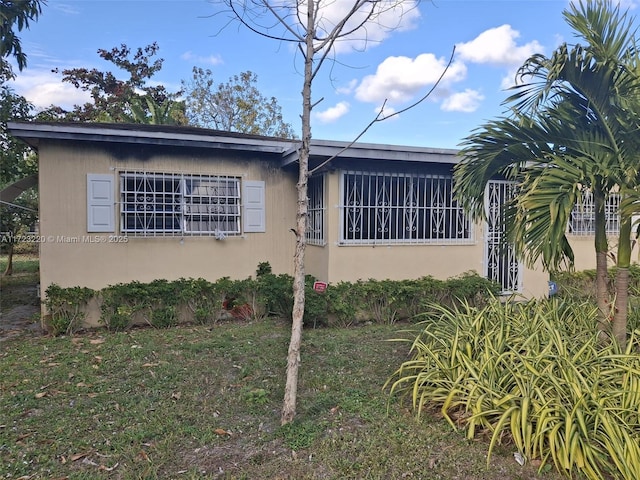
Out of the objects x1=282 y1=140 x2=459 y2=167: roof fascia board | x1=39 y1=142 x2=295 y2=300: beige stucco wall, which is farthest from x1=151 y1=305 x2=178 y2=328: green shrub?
x1=282 y1=140 x2=459 y2=167: roof fascia board

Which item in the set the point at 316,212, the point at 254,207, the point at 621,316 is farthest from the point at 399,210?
the point at 621,316

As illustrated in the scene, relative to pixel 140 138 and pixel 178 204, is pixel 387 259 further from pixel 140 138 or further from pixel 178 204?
pixel 140 138

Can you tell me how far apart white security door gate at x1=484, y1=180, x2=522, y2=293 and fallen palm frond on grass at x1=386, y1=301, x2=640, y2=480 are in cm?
395

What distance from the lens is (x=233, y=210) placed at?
7.42 meters

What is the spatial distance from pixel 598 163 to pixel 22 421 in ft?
17.8

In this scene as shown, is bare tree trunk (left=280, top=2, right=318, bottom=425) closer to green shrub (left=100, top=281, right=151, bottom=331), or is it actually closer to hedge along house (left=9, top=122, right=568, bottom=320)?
hedge along house (left=9, top=122, right=568, bottom=320)

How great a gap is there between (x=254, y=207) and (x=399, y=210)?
8.59ft

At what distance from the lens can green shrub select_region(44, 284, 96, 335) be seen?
6.00 m

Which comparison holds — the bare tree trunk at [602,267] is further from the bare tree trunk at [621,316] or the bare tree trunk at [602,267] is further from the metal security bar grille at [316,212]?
the metal security bar grille at [316,212]

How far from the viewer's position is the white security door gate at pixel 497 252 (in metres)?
8.00

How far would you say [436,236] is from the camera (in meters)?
7.68

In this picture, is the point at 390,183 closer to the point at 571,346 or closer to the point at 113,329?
the point at 571,346

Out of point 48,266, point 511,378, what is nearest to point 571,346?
point 511,378

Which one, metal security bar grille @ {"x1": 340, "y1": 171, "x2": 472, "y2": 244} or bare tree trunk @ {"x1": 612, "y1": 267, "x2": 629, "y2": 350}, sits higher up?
metal security bar grille @ {"x1": 340, "y1": 171, "x2": 472, "y2": 244}
